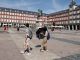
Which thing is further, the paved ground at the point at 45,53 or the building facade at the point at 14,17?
the building facade at the point at 14,17

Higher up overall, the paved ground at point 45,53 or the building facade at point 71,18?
the building facade at point 71,18

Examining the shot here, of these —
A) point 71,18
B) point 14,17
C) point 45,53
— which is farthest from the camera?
point 14,17

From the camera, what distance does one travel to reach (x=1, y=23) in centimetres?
12769

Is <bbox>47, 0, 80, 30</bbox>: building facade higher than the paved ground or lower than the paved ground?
higher

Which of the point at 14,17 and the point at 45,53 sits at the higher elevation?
the point at 14,17

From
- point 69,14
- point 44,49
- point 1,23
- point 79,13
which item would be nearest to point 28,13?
point 1,23

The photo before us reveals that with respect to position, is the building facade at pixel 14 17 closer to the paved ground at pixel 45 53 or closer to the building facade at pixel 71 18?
the building facade at pixel 71 18

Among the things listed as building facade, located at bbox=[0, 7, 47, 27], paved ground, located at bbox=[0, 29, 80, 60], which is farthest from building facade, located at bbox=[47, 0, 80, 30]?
paved ground, located at bbox=[0, 29, 80, 60]

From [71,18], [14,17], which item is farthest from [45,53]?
[14,17]

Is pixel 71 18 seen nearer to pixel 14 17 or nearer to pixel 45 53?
pixel 14 17

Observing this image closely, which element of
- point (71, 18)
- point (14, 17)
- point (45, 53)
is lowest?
point (45, 53)

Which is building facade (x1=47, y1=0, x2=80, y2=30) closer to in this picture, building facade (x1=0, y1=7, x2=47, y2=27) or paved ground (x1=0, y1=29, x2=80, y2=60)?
building facade (x1=0, y1=7, x2=47, y2=27)

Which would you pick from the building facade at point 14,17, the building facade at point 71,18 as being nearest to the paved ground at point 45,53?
the building facade at point 71,18

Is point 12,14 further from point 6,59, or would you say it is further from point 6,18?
point 6,59
